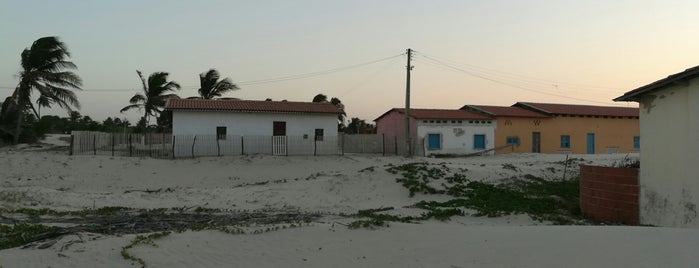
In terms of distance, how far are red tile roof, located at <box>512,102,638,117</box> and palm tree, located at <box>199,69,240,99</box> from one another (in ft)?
79.8

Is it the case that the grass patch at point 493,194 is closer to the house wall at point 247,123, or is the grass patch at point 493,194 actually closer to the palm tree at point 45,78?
the house wall at point 247,123

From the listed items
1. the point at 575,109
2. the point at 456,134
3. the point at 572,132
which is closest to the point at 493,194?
the point at 456,134

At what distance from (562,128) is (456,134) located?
31.8ft

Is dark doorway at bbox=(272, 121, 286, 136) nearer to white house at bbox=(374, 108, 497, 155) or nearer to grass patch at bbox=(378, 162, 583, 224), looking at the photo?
white house at bbox=(374, 108, 497, 155)

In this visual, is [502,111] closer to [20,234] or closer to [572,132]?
[572,132]

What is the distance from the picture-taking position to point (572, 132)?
37812 mm

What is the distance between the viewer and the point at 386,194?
16250 mm

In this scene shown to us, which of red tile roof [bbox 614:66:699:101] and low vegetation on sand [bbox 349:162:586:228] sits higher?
red tile roof [bbox 614:66:699:101]

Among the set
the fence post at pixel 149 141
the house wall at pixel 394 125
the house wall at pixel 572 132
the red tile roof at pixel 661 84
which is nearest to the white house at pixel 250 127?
the fence post at pixel 149 141

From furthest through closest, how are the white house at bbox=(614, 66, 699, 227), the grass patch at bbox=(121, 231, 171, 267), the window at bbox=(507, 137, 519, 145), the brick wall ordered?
the window at bbox=(507, 137, 519, 145)
the brick wall
the white house at bbox=(614, 66, 699, 227)
the grass patch at bbox=(121, 231, 171, 267)

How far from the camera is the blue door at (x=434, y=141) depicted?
33344mm

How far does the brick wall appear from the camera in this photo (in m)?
11.5

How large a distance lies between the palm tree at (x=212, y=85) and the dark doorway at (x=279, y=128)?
502 inches

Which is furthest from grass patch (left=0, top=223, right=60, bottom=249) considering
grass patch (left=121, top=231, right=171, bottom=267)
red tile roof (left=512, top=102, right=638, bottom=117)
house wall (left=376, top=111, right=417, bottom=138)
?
red tile roof (left=512, top=102, right=638, bottom=117)
